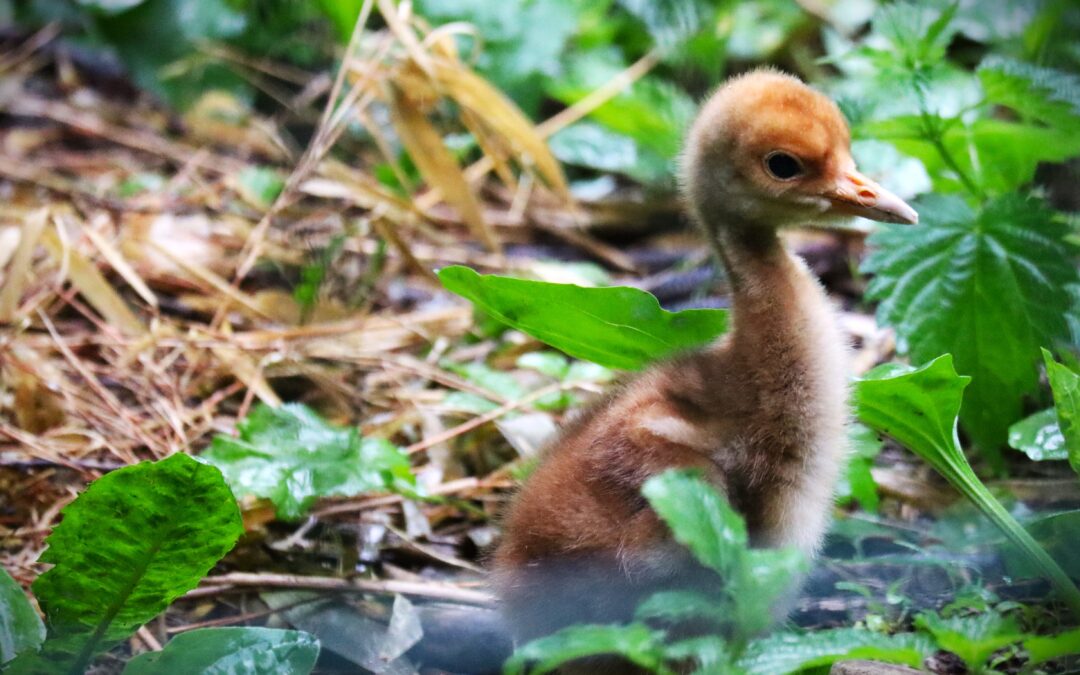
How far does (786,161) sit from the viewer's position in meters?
1.78

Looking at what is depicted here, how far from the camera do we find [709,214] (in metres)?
1.89

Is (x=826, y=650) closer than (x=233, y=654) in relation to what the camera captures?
Yes

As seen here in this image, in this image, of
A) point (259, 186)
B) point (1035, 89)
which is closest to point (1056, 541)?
point (1035, 89)

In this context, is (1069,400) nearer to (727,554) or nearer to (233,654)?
(727,554)

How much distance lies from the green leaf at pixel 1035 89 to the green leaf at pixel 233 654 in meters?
1.67

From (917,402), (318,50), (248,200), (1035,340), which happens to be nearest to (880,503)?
(1035,340)

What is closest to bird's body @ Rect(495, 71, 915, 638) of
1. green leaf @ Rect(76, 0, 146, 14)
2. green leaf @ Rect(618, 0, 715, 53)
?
green leaf @ Rect(618, 0, 715, 53)

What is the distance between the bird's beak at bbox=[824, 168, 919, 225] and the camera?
1.77 m

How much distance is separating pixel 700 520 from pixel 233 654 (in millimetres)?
740

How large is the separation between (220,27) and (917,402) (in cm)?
364

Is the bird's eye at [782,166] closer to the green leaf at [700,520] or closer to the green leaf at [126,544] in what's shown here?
the green leaf at [700,520]

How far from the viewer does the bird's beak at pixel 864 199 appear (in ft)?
5.81

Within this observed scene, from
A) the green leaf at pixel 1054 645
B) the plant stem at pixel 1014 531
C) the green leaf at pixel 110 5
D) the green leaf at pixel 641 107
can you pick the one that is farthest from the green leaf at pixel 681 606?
the green leaf at pixel 110 5

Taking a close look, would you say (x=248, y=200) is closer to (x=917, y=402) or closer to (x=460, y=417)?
(x=460, y=417)
